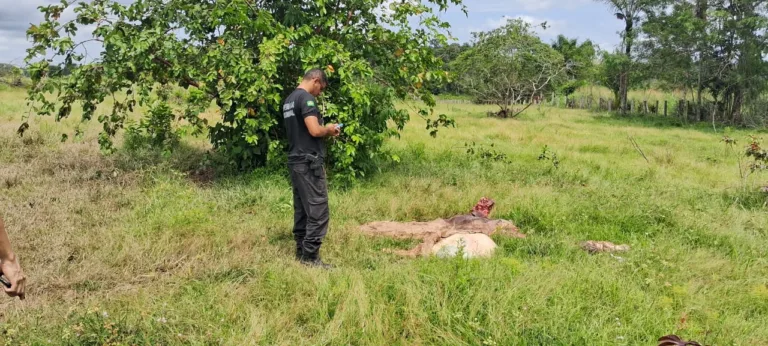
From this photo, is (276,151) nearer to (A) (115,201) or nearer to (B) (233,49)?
(B) (233,49)

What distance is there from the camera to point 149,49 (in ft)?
21.2

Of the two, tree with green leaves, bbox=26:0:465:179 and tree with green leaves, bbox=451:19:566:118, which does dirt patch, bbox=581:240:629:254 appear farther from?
tree with green leaves, bbox=451:19:566:118

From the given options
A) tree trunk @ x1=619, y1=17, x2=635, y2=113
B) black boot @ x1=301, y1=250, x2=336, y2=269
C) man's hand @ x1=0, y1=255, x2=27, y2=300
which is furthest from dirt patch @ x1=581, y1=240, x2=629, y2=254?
tree trunk @ x1=619, y1=17, x2=635, y2=113

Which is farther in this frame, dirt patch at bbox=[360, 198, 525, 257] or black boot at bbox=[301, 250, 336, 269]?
dirt patch at bbox=[360, 198, 525, 257]

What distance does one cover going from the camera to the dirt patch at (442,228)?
5176mm

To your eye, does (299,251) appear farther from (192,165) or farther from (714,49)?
(714,49)

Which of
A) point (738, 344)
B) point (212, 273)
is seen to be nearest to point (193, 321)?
point (212, 273)

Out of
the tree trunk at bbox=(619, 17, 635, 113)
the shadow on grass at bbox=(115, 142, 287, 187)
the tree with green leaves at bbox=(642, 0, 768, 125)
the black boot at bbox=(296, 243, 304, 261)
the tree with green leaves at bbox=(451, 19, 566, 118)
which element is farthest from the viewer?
the tree trunk at bbox=(619, 17, 635, 113)

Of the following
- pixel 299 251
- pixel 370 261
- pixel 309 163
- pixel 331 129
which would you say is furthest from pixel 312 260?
pixel 331 129

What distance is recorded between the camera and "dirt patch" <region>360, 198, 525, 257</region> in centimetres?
518

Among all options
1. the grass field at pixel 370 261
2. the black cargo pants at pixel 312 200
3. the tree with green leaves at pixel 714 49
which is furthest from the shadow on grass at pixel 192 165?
the tree with green leaves at pixel 714 49

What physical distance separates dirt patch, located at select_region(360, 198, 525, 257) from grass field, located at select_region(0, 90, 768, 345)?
0.19m

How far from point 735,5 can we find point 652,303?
64.2 feet

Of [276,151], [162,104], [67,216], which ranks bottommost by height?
[67,216]
